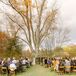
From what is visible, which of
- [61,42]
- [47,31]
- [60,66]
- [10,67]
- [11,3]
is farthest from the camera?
[61,42]

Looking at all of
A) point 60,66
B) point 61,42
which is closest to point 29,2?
point 60,66

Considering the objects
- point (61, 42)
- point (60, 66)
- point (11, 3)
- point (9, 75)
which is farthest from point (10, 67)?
point (61, 42)

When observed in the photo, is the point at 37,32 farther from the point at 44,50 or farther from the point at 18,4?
the point at 44,50

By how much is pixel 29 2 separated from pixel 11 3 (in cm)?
315

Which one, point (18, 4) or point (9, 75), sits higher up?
point (18, 4)

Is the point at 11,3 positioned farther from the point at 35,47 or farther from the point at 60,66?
the point at 60,66

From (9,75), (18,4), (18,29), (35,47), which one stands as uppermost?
(18,4)

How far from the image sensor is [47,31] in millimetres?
52844

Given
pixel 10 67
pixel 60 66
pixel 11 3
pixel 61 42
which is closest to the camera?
pixel 10 67

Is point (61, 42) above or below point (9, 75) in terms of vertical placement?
above

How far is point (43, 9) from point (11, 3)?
19.7 feet

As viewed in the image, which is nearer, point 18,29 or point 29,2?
point 29,2

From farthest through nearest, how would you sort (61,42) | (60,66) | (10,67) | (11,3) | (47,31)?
(61,42) → (47,31) → (11,3) → (60,66) → (10,67)

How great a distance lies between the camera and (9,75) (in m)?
28.6
